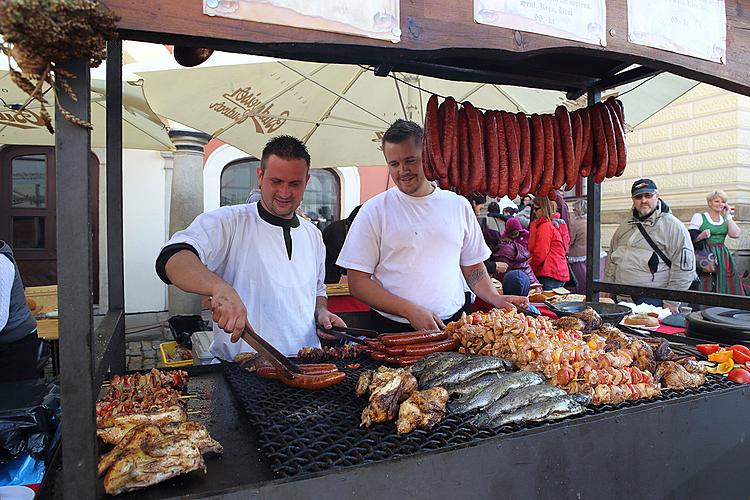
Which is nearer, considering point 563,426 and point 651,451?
point 563,426

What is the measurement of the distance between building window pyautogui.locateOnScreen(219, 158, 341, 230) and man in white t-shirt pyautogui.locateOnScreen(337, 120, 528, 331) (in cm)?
805

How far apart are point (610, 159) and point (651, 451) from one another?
1.80 metres

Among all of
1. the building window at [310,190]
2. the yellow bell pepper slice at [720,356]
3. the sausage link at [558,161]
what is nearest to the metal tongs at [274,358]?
the sausage link at [558,161]

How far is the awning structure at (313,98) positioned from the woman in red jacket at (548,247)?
62.2 inches

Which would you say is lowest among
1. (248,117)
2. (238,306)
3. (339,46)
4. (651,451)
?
(651,451)

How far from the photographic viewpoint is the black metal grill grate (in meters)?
1.53

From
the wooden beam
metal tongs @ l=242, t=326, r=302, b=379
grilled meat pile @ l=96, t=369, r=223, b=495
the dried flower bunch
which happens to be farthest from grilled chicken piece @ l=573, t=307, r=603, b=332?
the dried flower bunch

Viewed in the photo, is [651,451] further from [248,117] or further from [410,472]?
[248,117]

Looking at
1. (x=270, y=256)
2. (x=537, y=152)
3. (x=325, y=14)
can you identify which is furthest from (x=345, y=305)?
(x=325, y=14)

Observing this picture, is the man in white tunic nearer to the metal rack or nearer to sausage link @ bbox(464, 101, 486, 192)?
the metal rack

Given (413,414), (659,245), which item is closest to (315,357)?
(413,414)

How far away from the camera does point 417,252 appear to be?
144 inches

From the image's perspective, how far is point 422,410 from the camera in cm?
179

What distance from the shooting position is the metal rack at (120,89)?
1257mm
